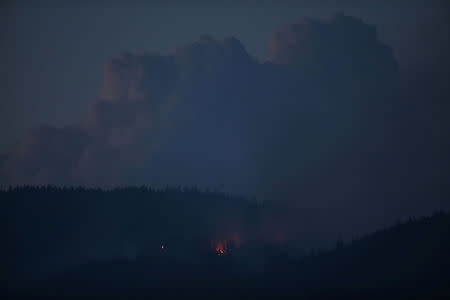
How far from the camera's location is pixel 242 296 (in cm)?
17938

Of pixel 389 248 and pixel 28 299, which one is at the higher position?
pixel 389 248

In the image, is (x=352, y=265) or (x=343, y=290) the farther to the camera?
(x=352, y=265)

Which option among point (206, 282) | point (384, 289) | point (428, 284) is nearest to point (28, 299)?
point (206, 282)

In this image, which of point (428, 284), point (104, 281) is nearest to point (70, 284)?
point (104, 281)

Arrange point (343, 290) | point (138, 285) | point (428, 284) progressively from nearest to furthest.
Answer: point (428, 284) → point (343, 290) → point (138, 285)

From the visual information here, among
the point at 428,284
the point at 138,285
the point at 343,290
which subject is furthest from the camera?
the point at 138,285

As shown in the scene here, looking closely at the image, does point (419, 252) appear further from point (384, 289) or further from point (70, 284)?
point (70, 284)

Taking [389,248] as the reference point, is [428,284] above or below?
below

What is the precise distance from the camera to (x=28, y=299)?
173 meters

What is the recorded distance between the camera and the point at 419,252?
18288 centimetres

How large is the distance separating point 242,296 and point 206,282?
1912cm

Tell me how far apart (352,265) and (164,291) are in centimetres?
7014

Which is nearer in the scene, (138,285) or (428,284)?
(428,284)

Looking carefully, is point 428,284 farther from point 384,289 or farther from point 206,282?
point 206,282
